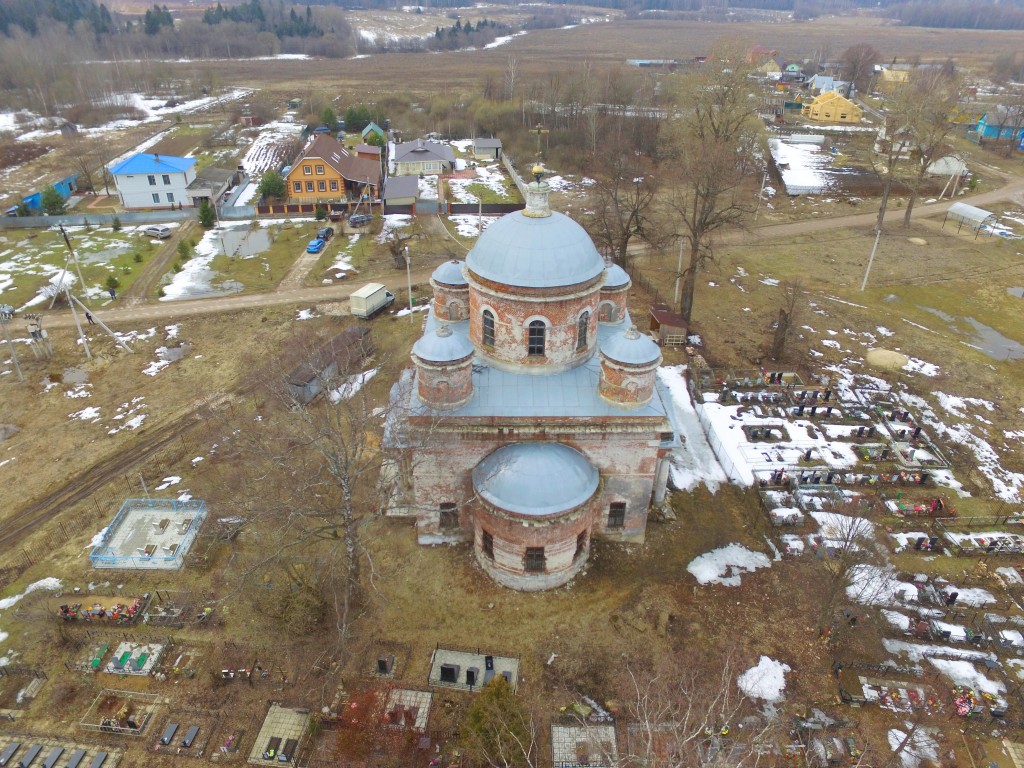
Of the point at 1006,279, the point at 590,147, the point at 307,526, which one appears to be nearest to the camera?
the point at 307,526

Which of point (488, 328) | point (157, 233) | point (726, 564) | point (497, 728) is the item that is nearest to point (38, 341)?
Result: point (157, 233)

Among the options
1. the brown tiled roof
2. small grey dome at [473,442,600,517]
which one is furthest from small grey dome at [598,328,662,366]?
the brown tiled roof

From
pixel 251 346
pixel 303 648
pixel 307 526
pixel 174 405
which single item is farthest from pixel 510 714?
pixel 251 346

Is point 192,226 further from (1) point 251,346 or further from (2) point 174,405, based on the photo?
(2) point 174,405

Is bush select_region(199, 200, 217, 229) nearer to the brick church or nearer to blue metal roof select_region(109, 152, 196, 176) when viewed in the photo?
blue metal roof select_region(109, 152, 196, 176)

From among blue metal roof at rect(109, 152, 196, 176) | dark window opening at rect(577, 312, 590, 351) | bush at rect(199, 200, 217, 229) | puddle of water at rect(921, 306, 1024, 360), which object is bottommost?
puddle of water at rect(921, 306, 1024, 360)

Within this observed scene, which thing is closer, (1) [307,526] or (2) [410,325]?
(1) [307,526]

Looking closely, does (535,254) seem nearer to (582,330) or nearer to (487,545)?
(582,330)
